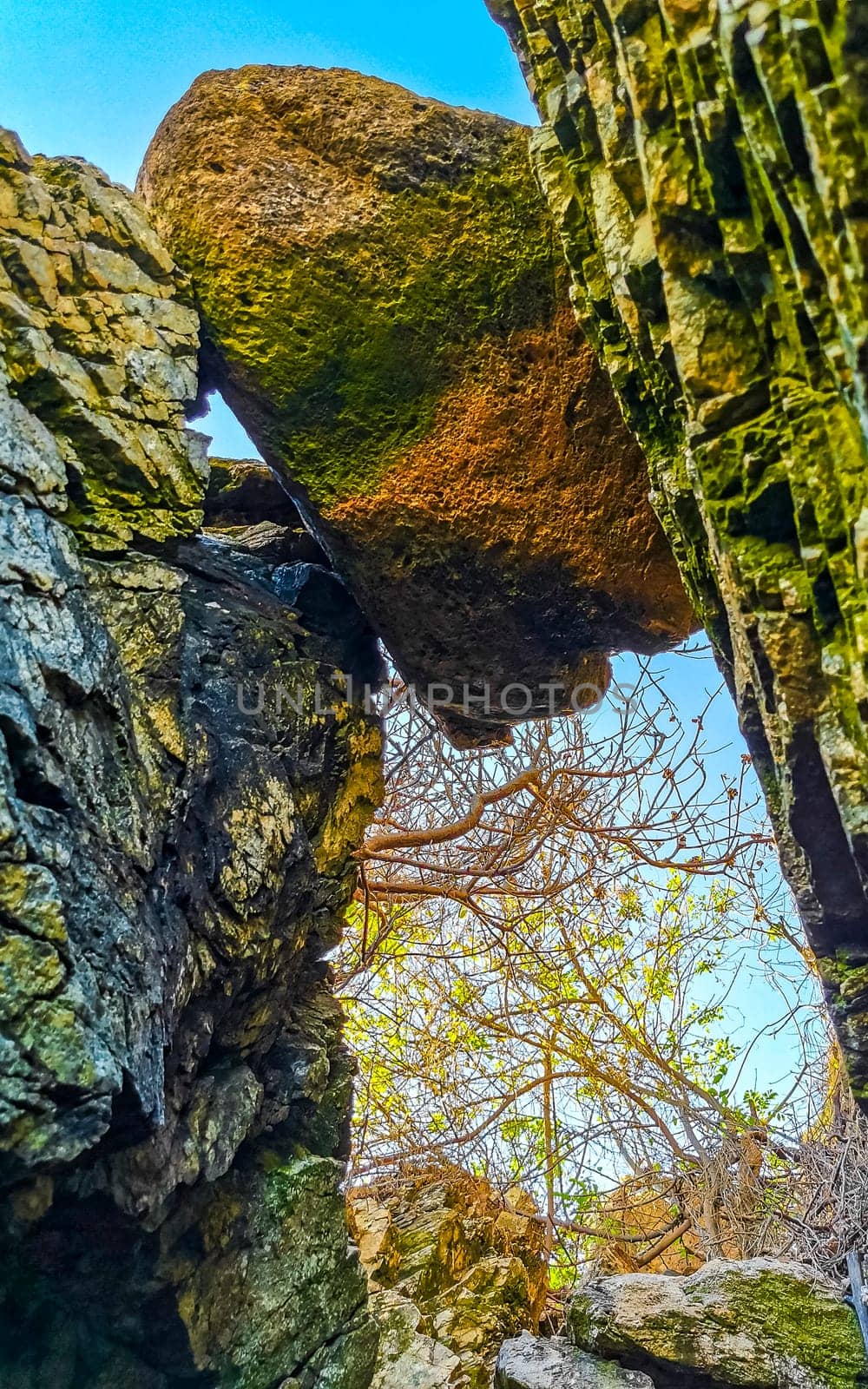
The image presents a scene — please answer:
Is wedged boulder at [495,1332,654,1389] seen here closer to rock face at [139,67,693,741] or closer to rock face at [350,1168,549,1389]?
rock face at [350,1168,549,1389]

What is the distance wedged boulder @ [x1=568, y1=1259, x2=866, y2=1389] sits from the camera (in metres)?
3.35

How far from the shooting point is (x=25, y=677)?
6.74 ft

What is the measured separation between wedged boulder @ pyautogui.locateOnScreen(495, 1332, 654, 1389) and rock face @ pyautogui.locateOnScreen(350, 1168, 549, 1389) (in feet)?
0.60

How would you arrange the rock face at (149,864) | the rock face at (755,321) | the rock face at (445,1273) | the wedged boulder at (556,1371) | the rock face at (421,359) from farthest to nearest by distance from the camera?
the rock face at (445,1273) < the wedged boulder at (556,1371) < the rock face at (421,359) < the rock face at (149,864) < the rock face at (755,321)

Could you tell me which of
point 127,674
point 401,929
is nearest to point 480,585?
point 127,674

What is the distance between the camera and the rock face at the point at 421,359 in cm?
333

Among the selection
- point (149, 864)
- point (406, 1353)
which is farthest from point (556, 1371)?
point (149, 864)

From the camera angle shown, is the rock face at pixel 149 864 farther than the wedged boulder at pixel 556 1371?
No

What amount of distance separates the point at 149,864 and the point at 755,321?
Result: 2.06 metres

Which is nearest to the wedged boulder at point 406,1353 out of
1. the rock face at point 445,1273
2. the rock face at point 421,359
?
the rock face at point 445,1273

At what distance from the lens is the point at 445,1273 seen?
469 cm

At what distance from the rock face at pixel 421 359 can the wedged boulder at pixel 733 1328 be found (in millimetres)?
2804

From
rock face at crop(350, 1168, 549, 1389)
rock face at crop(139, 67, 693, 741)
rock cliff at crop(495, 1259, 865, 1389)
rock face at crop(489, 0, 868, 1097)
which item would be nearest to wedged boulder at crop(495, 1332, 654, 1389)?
rock cliff at crop(495, 1259, 865, 1389)

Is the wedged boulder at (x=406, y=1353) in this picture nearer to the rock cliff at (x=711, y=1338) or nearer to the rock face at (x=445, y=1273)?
the rock face at (x=445, y=1273)
